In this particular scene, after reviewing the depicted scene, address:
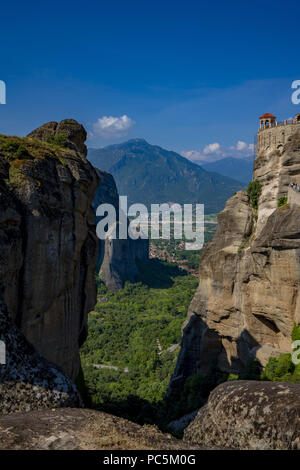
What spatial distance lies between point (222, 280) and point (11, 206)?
17489mm

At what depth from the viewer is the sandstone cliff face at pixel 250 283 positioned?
19.2m

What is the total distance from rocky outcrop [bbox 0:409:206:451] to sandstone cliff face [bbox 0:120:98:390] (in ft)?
18.8

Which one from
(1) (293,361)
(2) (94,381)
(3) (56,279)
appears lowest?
(2) (94,381)

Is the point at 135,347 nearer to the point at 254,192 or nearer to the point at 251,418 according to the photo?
the point at 254,192

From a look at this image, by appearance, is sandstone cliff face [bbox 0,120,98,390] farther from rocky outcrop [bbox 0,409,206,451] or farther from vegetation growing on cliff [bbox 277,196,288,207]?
vegetation growing on cliff [bbox 277,196,288,207]

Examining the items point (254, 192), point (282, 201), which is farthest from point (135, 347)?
point (282, 201)

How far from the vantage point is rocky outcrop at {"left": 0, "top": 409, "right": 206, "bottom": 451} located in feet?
14.8

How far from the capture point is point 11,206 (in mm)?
11352

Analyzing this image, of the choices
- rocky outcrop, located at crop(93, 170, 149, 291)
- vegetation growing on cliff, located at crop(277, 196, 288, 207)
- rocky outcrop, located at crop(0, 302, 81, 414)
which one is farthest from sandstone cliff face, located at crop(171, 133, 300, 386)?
rocky outcrop, located at crop(93, 170, 149, 291)

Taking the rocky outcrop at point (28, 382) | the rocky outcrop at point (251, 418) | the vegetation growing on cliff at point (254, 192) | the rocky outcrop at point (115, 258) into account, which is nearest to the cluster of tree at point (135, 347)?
the rocky outcrop at point (115, 258)

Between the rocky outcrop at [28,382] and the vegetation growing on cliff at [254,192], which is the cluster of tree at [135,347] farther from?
the vegetation growing on cliff at [254,192]

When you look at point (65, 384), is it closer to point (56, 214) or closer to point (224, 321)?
point (56, 214)

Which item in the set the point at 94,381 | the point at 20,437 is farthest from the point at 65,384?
the point at 94,381

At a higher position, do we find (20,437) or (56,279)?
(56,279)
